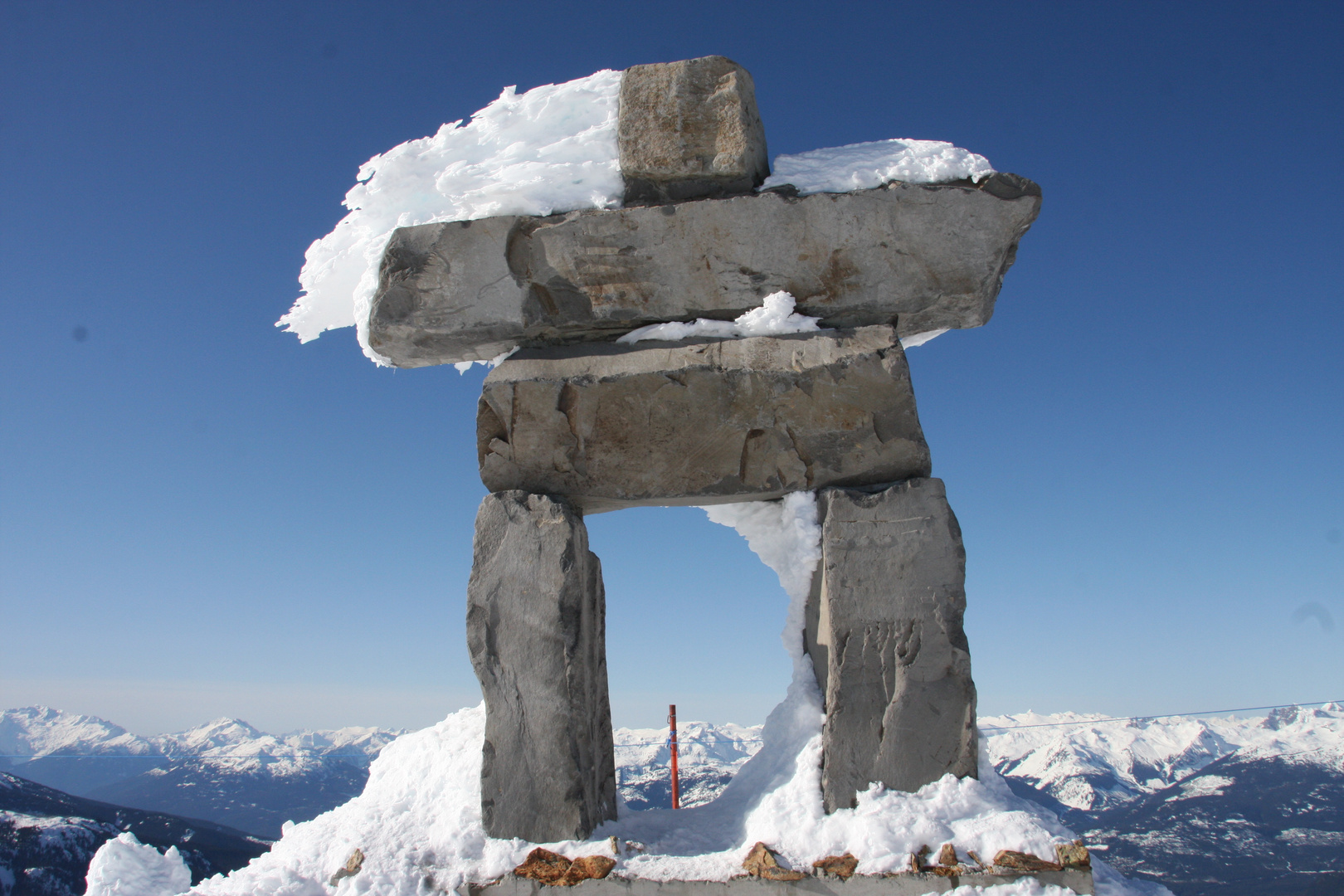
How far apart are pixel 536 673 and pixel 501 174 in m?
1.84

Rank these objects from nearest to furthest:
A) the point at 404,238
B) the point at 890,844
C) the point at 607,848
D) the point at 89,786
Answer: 1. the point at 890,844
2. the point at 607,848
3. the point at 404,238
4. the point at 89,786

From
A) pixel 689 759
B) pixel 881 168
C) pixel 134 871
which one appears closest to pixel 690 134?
pixel 881 168

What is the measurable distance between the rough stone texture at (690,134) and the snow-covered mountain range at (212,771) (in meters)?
10.9

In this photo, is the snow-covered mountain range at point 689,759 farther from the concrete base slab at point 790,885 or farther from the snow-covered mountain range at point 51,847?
the concrete base slab at point 790,885

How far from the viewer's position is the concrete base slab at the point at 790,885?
6.56 ft

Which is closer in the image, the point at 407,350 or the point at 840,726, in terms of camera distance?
the point at 840,726

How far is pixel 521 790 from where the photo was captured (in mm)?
2379

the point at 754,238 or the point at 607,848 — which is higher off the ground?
the point at 754,238

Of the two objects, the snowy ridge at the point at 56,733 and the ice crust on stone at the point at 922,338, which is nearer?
the ice crust on stone at the point at 922,338

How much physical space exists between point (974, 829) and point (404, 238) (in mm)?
2766

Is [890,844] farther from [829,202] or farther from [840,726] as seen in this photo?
[829,202]

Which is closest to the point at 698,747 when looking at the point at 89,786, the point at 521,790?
the point at 89,786

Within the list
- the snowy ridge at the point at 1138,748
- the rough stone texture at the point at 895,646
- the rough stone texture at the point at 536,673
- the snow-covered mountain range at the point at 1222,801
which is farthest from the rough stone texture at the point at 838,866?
the snowy ridge at the point at 1138,748

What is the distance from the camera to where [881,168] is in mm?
2627
